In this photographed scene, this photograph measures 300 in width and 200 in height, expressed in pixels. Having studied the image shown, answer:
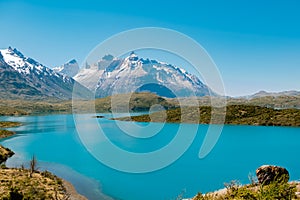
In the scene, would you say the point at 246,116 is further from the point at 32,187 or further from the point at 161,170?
the point at 32,187

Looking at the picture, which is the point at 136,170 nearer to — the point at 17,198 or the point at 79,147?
the point at 17,198

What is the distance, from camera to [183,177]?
46031mm

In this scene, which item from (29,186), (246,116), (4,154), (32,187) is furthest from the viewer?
(246,116)

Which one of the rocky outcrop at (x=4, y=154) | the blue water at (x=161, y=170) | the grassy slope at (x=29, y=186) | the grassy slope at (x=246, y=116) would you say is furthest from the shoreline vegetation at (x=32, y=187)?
the grassy slope at (x=246, y=116)

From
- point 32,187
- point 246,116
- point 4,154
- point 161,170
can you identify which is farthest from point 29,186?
point 246,116

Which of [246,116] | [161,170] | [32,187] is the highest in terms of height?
[246,116]

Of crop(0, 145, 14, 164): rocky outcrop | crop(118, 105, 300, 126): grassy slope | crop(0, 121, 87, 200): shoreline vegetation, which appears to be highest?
crop(118, 105, 300, 126): grassy slope

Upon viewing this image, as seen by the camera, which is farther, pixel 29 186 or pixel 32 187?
pixel 29 186

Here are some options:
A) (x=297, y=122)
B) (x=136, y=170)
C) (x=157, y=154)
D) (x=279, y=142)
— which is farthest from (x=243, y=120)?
(x=136, y=170)

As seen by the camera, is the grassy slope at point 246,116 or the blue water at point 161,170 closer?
the blue water at point 161,170

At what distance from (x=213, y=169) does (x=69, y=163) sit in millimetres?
30085

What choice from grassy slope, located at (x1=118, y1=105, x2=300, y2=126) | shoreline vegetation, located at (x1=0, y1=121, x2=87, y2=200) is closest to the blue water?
shoreline vegetation, located at (x1=0, y1=121, x2=87, y2=200)

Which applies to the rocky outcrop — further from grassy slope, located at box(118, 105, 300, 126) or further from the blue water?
grassy slope, located at box(118, 105, 300, 126)

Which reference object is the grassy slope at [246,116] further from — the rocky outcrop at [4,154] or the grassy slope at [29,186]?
the grassy slope at [29,186]
